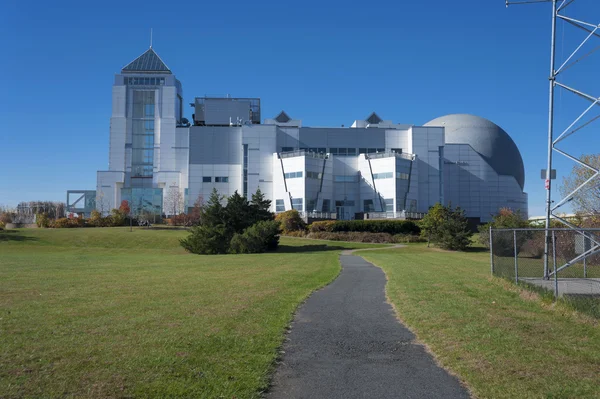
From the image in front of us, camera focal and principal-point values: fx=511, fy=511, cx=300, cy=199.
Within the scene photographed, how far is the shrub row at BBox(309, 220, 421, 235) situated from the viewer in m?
60.2

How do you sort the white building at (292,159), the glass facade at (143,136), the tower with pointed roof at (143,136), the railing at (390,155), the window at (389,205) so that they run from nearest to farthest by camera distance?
→ the window at (389,205)
the railing at (390,155)
the white building at (292,159)
the tower with pointed roof at (143,136)
the glass facade at (143,136)

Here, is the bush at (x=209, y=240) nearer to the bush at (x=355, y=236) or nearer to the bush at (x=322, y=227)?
the bush at (x=355, y=236)

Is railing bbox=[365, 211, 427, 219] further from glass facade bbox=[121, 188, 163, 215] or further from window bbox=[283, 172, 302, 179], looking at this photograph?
glass facade bbox=[121, 188, 163, 215]

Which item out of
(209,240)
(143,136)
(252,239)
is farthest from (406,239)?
(143,136)

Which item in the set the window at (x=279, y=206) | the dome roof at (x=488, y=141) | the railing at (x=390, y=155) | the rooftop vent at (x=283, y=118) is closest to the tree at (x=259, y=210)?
the window at (x=279, y=206)

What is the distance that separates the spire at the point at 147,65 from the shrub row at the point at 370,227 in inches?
1941

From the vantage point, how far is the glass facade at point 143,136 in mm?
91812

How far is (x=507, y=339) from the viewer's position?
9.15 meters

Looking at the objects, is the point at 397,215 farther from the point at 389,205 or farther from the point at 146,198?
the point at 146,198

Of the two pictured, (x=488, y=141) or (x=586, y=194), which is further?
(x=488, y=141)

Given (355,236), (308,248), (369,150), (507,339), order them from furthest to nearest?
(369,150), (355,236), (308,248), (507,339)

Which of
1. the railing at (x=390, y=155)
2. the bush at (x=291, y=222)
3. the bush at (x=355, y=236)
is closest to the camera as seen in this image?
the bush at (x=355, y=236)

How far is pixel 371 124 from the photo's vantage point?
92.0 metres

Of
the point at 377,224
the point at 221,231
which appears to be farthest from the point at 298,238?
the point at 221,231
